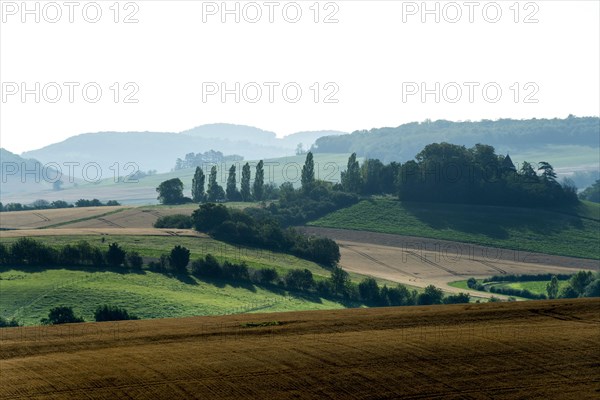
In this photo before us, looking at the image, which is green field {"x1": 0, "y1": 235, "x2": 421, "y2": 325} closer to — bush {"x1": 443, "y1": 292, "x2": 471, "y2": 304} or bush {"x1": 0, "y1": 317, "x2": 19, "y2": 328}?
bush {"x1": 0, "y1": 317, "x2": 19, "y2": 328}

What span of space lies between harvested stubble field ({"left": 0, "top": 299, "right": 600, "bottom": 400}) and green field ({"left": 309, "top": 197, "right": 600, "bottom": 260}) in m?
107

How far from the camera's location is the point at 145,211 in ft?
591

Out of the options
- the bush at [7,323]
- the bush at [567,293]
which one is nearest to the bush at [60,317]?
the bush at [7,323]

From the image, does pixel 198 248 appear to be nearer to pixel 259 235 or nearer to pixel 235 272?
pixel 259 235

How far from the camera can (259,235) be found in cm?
14650

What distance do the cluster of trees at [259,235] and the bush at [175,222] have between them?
2.30 m

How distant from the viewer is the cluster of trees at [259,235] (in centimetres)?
14275

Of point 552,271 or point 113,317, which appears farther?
point 552,271

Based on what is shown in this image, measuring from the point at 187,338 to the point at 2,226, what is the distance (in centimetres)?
11619

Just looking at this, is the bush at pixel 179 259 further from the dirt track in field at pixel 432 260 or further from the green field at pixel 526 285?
the green field at pixel 526 285

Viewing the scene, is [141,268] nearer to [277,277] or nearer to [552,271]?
[277,277]

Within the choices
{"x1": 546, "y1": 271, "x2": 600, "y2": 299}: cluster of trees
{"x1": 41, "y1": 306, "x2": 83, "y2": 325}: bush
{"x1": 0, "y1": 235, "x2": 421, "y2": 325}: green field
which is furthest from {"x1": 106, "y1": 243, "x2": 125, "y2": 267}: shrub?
{"x1": 546, "y1": 271, "x2": 600, "y2": 299}: cluster of trees

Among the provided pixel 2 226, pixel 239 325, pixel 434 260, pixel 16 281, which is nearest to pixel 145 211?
pixel 2 226

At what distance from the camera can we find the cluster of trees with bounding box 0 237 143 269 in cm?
11238
